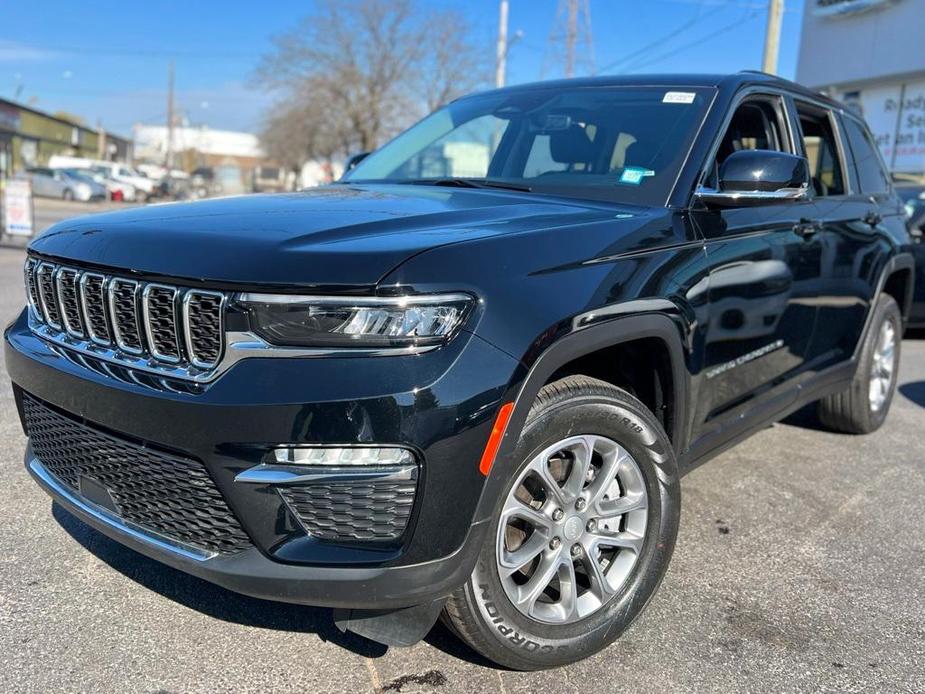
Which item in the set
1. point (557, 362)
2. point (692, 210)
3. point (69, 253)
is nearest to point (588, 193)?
point (692, 210)

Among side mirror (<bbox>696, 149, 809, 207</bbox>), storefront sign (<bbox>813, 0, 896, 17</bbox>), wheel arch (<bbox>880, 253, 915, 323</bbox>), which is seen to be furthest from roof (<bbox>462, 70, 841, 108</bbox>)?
storefront sign (<bbox>813, 0, 896, 17</bbox>)

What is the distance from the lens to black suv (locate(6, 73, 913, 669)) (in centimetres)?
194

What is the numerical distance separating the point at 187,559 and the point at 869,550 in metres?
2.73

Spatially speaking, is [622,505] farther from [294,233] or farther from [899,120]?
[899,120]

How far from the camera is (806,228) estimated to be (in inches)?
141

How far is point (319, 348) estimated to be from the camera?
1950mm

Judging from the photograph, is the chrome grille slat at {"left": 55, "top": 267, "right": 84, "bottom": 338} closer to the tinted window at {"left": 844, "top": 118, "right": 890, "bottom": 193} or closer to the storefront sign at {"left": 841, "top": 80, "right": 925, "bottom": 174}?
the tinted window at {"left": 844, "top": 118, "right": 890, "bottom": 193}

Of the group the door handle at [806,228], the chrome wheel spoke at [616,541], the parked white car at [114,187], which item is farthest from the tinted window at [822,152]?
the parked white car at [114,187]

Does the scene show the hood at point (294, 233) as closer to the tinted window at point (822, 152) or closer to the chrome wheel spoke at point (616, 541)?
the chrome wheel spoke at point (616, 541)

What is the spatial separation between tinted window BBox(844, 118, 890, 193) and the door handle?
1071mm

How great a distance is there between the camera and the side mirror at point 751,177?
290 cm

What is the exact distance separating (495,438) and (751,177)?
154 cm

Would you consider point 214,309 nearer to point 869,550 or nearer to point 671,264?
point 671,264

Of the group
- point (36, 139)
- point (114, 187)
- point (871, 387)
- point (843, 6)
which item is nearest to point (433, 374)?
point (871, 387)
